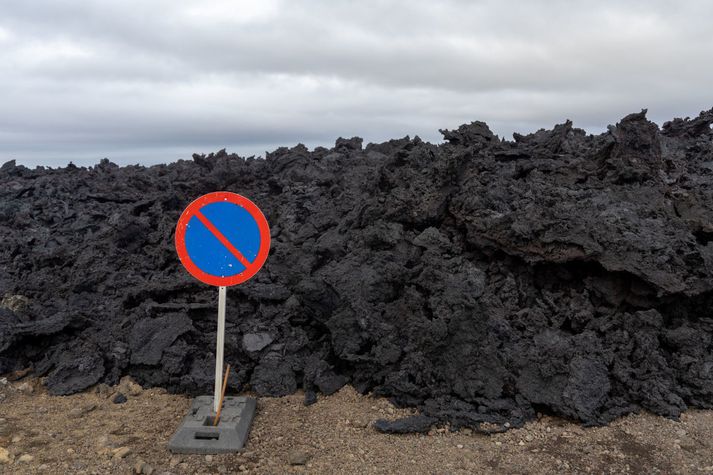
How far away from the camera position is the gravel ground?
13.3ft

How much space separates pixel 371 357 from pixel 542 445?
63.8 inches

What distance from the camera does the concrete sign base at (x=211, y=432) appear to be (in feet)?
14.0

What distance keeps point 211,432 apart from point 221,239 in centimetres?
153

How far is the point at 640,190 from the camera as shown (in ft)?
19.8

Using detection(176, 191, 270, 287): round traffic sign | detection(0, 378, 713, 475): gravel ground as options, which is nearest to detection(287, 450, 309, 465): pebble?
detection(0, 378, 713, 475): gravel ground

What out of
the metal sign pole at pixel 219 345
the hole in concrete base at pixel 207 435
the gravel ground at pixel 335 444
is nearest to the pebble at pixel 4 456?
the gravel ground at pixel 335 444

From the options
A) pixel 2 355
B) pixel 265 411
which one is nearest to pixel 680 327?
pixel 265 411

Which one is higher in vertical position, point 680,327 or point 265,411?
point 680,327

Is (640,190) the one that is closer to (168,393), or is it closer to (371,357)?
(371,357)

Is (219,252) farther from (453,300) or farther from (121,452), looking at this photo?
(453,300)

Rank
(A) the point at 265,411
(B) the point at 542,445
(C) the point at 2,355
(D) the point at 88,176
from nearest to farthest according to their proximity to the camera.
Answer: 1. (B) the point at 542,445
2. (A) the point at 265,411
3. (C) the point at 2,355
4. (D) the point at 88,176

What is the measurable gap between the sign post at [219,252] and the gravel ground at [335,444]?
144 millimetres

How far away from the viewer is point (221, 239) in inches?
173

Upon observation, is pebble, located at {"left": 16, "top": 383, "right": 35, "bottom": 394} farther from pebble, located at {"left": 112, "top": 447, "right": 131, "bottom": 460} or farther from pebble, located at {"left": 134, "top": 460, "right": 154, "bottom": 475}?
pebble, located at {"left": 134, "top": 460, "right": 154, "bottom": 475}
